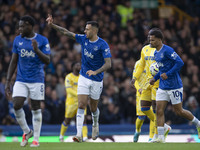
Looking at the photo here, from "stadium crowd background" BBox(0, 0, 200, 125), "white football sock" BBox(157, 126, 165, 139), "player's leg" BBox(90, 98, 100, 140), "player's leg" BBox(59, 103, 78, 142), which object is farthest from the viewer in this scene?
"stadium crowd background" BBox(0, 0, 200, 125)

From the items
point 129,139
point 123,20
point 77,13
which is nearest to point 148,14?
point 123,20

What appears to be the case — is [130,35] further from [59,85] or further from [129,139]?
[129,139]

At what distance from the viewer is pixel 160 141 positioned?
476 inches

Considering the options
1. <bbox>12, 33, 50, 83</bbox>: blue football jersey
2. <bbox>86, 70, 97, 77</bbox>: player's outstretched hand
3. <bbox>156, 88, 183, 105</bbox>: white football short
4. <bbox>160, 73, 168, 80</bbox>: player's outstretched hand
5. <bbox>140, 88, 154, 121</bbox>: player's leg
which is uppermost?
<bbox>12, 33, 50, 83</bbox>: blue football jersey

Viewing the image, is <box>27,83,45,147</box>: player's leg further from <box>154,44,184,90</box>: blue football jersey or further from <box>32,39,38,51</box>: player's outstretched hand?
<box>154,44,184,90</box>: blue football jersey

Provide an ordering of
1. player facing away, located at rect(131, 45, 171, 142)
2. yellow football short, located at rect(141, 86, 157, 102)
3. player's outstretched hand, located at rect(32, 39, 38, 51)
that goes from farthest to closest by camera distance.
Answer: yellow football short, located at rect(141, 86, 157, 102), player facing away, located at rect(131, 45, 171, 142), player's outstretched hand, located at rect(32, 39, 38, 51)

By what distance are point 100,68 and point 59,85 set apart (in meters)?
7.89

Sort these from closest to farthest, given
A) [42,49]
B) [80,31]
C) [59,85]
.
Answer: [42,49] < [59,85] < [80,31]

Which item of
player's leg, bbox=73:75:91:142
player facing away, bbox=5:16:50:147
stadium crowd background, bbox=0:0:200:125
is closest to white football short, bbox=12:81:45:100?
player facing away, bbox=5:16:50:147

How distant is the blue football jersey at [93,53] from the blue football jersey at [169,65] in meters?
1.21

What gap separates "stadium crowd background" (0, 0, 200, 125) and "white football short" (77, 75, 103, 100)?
649 centimetres

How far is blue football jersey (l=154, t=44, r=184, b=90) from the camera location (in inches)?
453

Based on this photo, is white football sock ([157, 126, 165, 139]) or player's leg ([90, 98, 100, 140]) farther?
player's leg ([90, 98, 100, 140])

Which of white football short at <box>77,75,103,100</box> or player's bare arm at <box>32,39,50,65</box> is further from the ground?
player's bare arm at <box>32,39,50,65</box>
